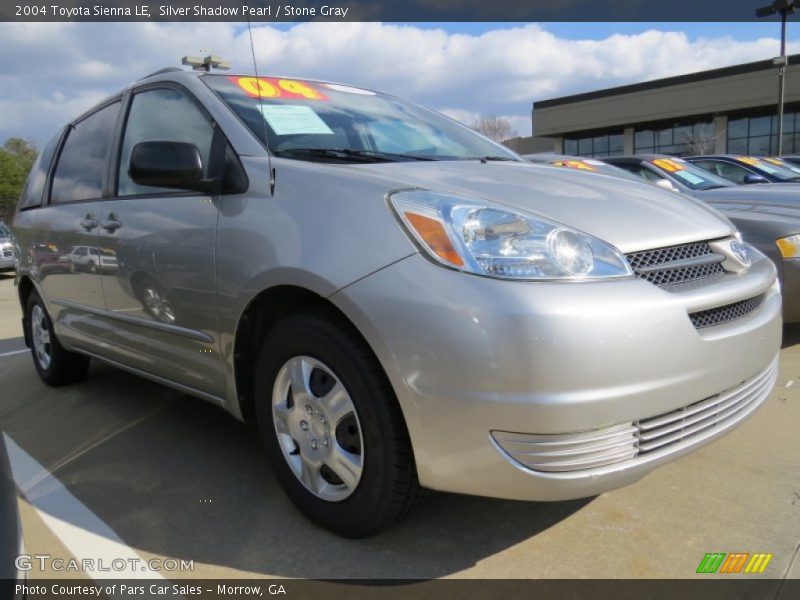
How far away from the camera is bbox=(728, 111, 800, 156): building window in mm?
32094

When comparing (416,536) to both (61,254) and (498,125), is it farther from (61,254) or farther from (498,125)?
(498,125)

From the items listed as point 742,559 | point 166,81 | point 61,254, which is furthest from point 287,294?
point 61,254

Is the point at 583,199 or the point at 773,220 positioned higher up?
the point at 583,199

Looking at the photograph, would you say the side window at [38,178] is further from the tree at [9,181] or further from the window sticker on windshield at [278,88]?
the tree at [9,181]

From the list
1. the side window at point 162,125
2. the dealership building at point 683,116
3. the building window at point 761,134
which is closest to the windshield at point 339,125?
the side window at point 162,125

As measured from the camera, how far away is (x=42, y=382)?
4.51m

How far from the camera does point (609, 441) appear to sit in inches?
68.4

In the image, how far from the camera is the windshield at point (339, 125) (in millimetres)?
2512

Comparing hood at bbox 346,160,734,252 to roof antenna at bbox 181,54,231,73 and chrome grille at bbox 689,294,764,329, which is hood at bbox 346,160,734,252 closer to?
chrome grille at bbox 689,294,764,329

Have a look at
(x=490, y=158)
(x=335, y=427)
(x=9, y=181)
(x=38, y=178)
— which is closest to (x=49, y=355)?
(x=38, y=178)

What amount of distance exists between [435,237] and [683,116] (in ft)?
123

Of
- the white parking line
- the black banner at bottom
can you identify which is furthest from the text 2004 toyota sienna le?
the white parking line

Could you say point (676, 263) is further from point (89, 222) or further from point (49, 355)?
point (49, 355)

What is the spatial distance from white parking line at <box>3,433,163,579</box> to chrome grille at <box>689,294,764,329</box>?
73.3 inches
